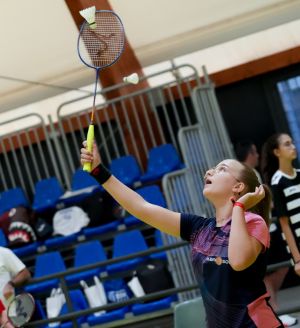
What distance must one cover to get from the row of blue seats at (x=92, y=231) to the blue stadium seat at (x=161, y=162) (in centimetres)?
37

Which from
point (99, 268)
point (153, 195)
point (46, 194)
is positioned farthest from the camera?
point (46, 194)

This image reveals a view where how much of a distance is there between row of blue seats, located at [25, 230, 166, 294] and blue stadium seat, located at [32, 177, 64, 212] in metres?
1.05

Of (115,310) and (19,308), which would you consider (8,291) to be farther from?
(115,310)

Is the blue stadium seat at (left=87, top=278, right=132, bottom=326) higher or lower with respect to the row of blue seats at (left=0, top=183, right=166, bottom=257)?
lower

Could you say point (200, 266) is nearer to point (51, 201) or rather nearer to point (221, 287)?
point (221, 287)

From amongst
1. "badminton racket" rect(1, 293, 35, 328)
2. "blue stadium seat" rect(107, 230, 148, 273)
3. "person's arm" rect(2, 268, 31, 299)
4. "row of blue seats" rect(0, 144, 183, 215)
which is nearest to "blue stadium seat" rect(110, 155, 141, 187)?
"row of blue seats" rect(0, 144, 183, 215)

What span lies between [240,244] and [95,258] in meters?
5.81

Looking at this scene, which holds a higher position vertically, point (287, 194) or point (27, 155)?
point (27, 155)

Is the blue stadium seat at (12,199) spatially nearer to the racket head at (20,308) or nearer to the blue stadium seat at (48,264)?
the blue stadium seat at (48,264)

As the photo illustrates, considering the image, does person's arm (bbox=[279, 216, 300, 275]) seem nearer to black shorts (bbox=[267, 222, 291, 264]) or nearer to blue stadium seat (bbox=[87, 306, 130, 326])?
black shorts (bbox=[267, 222, 291, 264])

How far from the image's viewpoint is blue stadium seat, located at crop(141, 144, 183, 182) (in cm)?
926

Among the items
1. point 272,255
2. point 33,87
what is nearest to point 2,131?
point 33,87

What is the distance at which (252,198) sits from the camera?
2.87m

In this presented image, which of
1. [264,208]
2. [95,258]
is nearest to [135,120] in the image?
[95,258]
